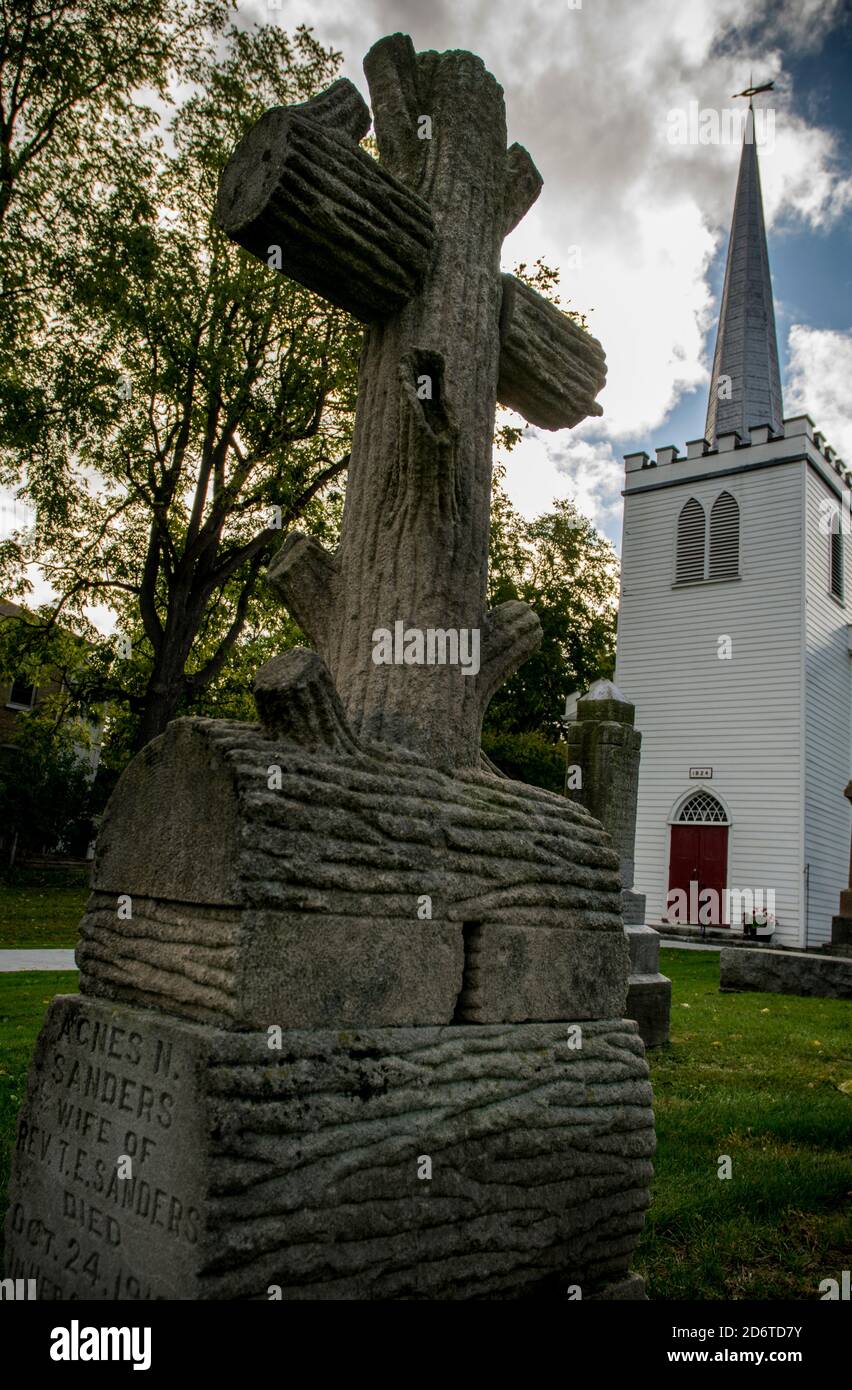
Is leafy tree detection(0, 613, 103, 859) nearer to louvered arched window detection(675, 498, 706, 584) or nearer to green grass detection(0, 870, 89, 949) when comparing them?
green grass detection(0, 870, 89, 949)

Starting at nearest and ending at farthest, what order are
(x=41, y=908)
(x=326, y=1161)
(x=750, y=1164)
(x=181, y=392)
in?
(x=326, y=1161) < (x=750, y=1164) < (x=181, y=392) < (x=41, y=908)

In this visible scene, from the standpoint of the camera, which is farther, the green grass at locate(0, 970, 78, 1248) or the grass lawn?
the green grass at locate(0, 970, 78, 1248)

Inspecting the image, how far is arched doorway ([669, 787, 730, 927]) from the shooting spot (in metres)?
21.5

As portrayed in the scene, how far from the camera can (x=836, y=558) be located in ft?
77.9

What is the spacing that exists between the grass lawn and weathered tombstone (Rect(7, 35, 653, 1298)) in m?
0.78

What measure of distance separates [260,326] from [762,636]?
12986mm

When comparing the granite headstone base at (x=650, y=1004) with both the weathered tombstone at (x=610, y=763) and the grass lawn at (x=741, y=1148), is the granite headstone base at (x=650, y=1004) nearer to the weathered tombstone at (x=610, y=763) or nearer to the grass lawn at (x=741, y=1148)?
the grass lawn at (x=741, y=1148)

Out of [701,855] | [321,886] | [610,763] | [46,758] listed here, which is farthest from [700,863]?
[321,886]

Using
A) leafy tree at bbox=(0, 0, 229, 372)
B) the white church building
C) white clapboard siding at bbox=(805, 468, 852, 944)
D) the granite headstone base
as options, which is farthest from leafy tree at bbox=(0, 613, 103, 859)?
white clapboard siding at bbox=(805, 468, 852, 944)

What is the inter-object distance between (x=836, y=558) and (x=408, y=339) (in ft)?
76.0

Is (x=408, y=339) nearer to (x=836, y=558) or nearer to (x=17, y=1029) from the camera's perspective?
(x=17, y=1029)

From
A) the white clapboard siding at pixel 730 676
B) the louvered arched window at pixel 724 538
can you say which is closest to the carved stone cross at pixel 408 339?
the white clapboard siding at pixel 730 676

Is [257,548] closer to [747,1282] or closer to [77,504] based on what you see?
[77,504]

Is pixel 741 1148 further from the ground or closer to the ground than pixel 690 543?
closer to the ground
